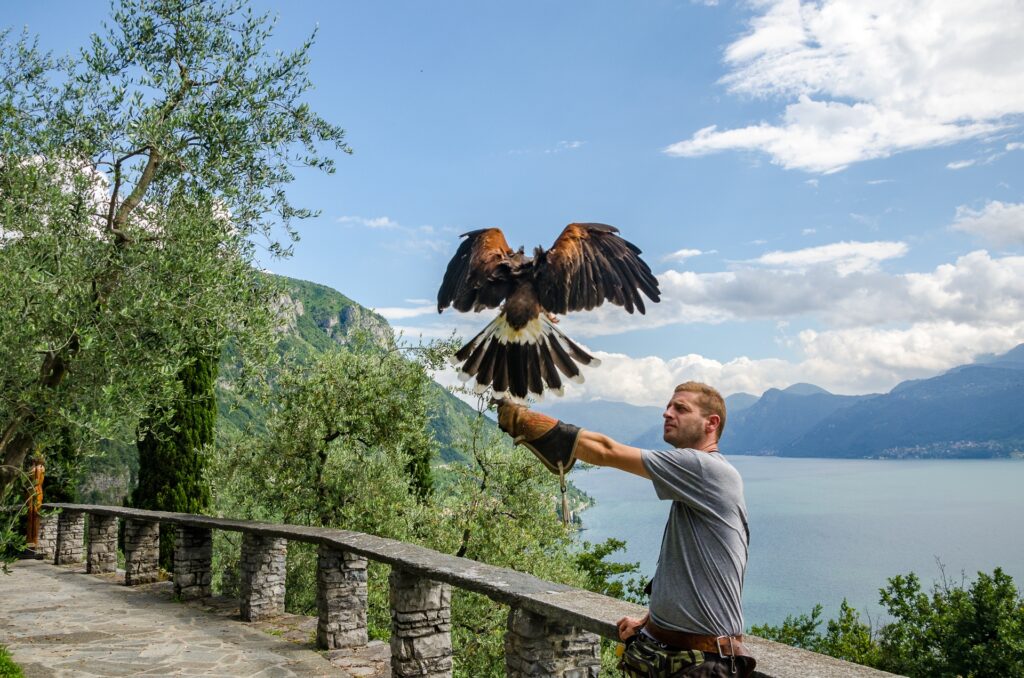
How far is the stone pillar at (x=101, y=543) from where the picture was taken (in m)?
16.0

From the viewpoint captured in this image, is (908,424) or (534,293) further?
(908,424)

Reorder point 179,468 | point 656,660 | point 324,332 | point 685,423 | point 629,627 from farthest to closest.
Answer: point 324,332 < point 179,468 < point 629,627 < point 656,660 < point 685,423

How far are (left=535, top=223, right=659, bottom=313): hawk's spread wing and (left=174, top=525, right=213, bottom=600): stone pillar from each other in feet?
37.2

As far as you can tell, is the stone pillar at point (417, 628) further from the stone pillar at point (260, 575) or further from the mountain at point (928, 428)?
the mountain at point (928, 428)

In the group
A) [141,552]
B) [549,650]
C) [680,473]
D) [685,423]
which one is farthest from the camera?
[141,552]

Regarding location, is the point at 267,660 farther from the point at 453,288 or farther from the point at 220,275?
the point at 453,288

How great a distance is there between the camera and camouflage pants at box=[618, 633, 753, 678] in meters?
2.83

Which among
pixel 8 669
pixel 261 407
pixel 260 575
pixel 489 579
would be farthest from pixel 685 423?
pixel 261 407

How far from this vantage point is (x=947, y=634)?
73.0ft

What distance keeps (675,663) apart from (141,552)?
13.9m

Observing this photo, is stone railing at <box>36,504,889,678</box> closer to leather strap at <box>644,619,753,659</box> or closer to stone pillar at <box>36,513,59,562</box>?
leather strap at <box>644,619,753,659</box>

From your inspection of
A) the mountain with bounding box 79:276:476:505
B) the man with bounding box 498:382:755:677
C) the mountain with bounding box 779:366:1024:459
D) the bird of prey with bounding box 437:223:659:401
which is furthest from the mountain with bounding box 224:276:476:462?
the mountain with bounding box 779:366:1024:459

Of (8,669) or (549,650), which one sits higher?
(549,650)

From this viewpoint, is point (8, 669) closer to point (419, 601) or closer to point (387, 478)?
point (419, 601)
